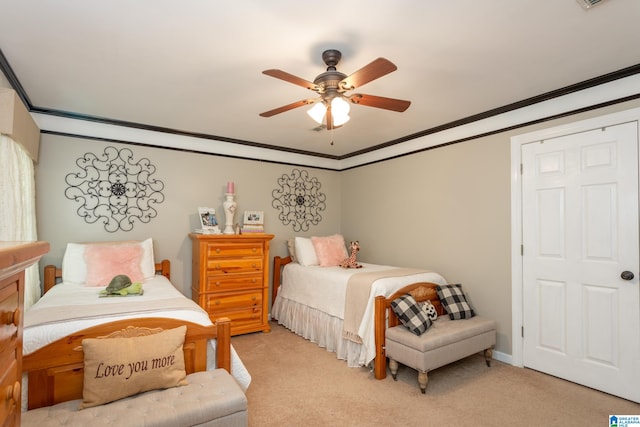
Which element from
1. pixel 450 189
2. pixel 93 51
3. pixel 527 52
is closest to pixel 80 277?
pixel 93 51

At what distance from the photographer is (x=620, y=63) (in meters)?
2.35

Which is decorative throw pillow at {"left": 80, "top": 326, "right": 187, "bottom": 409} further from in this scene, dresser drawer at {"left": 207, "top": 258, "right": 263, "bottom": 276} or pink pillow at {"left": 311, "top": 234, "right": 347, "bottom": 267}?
pink pillow at {"left": 311, "top": 234, "right": 347, "bottom": 267}

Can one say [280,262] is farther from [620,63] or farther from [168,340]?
[620,63]

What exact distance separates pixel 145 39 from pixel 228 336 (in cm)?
189

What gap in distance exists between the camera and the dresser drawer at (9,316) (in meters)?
0.72

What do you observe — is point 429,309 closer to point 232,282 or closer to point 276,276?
point 232,282

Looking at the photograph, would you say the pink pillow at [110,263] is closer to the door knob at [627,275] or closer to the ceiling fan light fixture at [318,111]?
the ceiling fan light fixture at [318,111]

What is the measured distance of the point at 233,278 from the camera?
3832mm

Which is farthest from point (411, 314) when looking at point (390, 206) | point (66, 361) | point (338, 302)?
point (66, 361)

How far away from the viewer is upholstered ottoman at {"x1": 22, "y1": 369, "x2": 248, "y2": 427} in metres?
1.52

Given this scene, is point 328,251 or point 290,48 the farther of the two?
point 328,251

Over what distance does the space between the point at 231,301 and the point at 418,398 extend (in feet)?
7.20

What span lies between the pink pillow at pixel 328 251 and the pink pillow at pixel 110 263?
6.46 ft
